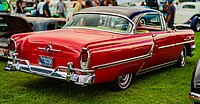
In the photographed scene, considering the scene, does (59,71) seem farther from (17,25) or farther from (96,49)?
(17,25)

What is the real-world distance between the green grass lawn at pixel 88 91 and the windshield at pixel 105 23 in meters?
1.05

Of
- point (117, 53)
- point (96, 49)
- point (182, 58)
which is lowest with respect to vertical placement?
point (182, 58)

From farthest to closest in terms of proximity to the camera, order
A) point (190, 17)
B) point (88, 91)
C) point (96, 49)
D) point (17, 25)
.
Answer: point (190, 17) < point (17, 25) < point (88, 91) < point (96, 49)

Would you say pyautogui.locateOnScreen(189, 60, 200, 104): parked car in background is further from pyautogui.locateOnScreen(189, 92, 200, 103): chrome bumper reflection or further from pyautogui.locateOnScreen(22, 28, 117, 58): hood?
pyautogui.locateOnScreen(22, 28, 117, 58): hood

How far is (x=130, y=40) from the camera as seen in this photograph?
6172mm

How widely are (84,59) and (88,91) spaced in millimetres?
1054

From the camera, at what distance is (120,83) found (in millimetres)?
6273

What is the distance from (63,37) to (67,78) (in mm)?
760

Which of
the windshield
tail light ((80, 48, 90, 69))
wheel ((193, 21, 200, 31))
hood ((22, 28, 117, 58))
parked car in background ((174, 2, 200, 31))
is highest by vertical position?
the windshield

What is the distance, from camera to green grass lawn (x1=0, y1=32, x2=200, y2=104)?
572 cm

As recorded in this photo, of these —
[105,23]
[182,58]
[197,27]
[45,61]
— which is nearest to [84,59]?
[45,61]

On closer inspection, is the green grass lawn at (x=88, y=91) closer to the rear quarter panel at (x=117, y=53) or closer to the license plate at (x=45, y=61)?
the rear quarter panel at (x=117, y=53)

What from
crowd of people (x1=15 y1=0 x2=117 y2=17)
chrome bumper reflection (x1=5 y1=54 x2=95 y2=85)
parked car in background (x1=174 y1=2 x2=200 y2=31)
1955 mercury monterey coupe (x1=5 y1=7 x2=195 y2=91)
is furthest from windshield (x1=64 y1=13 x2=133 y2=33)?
parked car in background (x1=174 y1=2 x2=200 y2=31)

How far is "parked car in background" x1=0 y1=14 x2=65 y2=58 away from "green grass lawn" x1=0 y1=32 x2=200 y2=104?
0.92m
